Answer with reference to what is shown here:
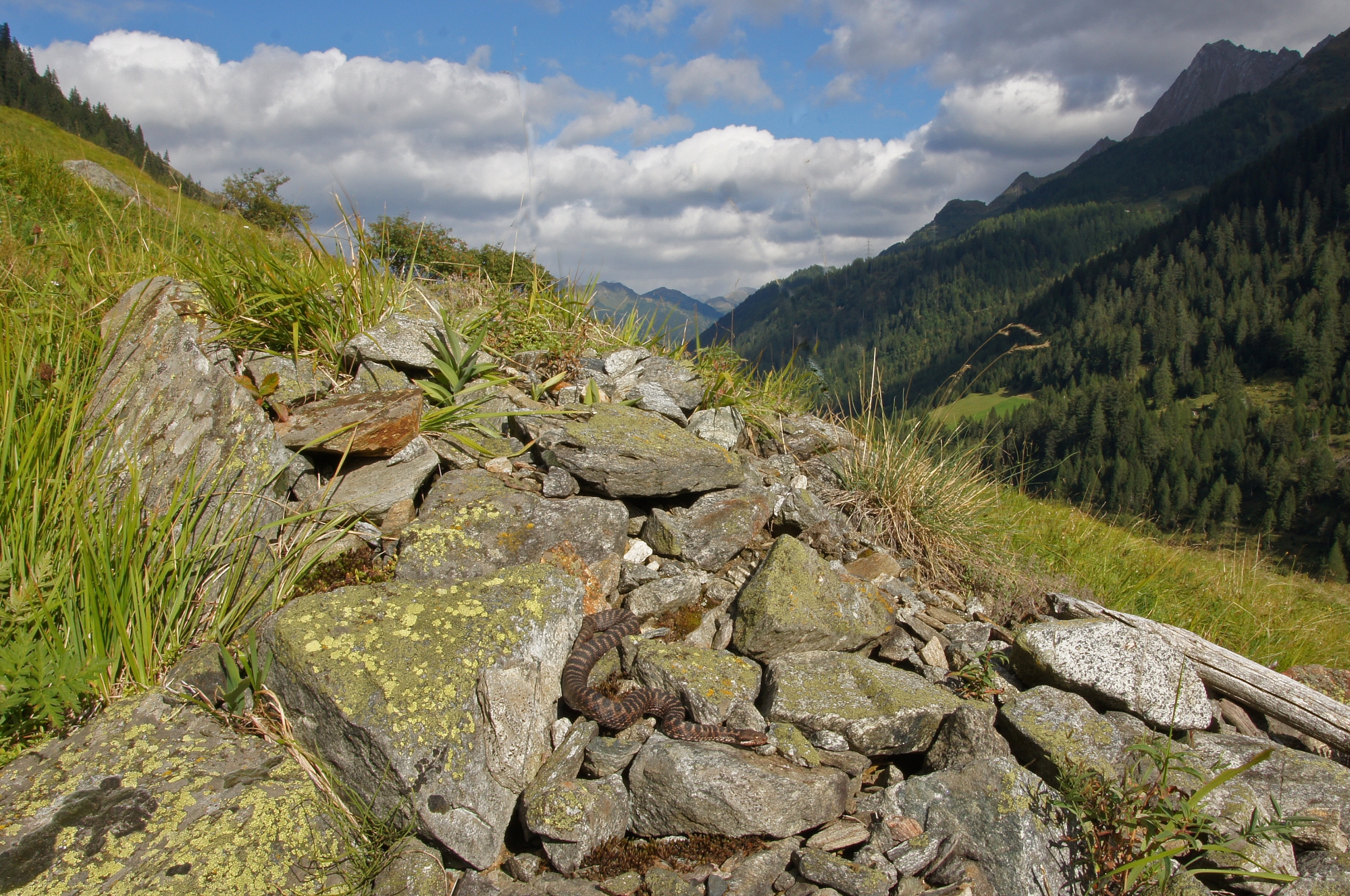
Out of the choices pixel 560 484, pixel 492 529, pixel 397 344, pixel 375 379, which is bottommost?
pixel 492 529

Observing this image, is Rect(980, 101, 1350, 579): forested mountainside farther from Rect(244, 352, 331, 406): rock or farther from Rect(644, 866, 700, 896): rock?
Rect(244, 352, 331, 406): rock

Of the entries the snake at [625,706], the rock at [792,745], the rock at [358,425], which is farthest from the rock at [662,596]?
the rock at [358,425]

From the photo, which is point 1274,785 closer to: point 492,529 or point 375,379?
point 492,529

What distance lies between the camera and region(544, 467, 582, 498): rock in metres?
5.23

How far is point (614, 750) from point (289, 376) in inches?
158

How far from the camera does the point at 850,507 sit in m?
6.87

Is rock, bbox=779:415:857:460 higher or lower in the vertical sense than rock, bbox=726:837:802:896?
higher

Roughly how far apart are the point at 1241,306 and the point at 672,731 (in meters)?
204

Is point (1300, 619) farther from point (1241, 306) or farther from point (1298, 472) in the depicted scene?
point (1241, 306)

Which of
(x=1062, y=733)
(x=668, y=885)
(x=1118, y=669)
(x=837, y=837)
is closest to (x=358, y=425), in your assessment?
(x=668, y=885)

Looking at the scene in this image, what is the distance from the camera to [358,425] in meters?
4.71

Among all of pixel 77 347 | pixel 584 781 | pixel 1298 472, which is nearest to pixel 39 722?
pixel 584 781

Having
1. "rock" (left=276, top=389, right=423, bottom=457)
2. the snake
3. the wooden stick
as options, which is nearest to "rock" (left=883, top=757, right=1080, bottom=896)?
the snake

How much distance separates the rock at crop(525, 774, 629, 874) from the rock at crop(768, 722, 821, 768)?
3.08 feet
